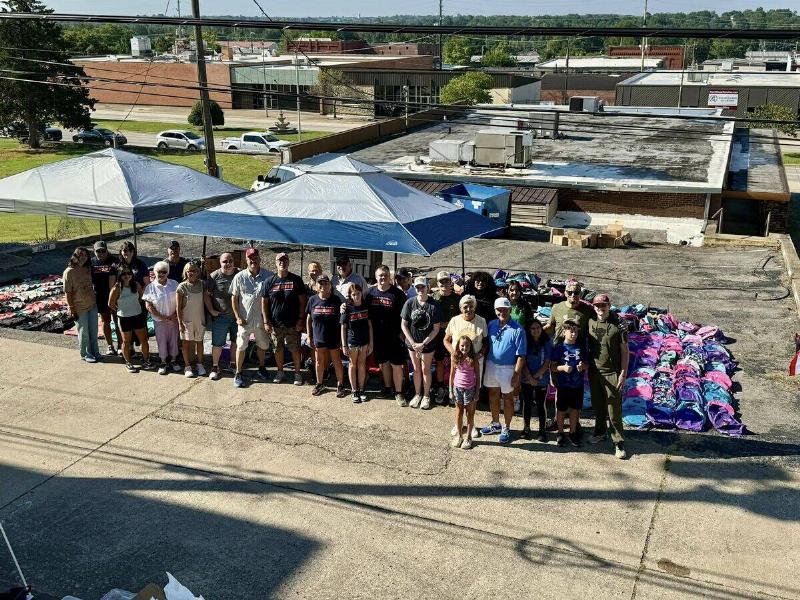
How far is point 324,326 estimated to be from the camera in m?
9.79

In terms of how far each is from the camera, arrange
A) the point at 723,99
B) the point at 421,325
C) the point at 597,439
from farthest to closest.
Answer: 1. the point at 723,99
2. the point at 421,325
3. the point at 597,439

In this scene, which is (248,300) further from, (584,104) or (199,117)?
(199,117)

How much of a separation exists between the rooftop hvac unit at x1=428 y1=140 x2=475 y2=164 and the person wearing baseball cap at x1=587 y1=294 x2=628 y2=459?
64.6ft

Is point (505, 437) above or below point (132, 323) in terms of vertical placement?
below

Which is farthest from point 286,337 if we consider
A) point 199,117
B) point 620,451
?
point 199,117

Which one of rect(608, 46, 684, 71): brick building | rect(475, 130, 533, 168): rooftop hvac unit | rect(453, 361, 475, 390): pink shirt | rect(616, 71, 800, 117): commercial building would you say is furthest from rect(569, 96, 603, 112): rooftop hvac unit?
rect(608, 46, 684, 71): brick building

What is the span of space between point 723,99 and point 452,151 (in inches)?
1383

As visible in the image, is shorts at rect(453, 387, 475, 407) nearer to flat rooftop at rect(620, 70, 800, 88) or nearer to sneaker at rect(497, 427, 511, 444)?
sneaker at rect(497, 427, 511, 444)

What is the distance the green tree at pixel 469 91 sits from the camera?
58562mm

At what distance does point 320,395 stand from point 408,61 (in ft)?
240

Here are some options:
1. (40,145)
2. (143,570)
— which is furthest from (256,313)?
(40,145)

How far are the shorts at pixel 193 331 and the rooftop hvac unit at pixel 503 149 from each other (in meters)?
18.5

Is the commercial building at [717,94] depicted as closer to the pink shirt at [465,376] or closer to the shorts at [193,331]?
the shorts at [193,331]

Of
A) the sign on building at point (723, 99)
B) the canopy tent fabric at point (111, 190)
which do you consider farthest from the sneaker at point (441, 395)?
the sign on building at point (723, 99)
